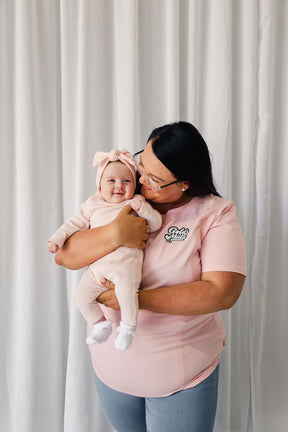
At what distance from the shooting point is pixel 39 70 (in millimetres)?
1830

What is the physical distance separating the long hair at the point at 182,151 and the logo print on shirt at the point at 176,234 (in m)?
0.16

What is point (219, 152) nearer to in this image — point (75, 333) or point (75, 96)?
point (75, 96)

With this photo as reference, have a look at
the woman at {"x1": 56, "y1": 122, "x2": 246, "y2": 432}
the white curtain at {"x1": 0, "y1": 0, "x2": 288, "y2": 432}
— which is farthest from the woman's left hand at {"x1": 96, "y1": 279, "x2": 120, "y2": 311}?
the white curtain at {"x1": 0, "y1": 0, "x2": 288, "y2": 432}

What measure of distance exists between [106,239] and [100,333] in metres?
0.32

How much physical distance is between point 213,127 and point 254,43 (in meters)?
0.44

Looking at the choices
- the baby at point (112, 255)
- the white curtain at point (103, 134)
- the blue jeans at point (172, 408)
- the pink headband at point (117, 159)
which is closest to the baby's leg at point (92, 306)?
the baby at point (112, 255)

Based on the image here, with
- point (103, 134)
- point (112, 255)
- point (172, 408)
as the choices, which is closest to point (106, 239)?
point (112, 255)

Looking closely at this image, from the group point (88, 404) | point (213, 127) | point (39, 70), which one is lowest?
point (88, 404)

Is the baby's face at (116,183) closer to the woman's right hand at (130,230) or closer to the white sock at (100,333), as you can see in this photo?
the woman's right hand at (130,230)

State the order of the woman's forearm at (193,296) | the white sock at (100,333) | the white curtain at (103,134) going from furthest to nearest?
the white curtain at (103,134) → the white sock at (100,333) → the woman's forearm at (193,296)

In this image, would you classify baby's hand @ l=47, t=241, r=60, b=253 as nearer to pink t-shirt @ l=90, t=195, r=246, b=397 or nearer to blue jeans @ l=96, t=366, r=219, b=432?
pink t-shirt @ l=90, t=195, r=246, b=397

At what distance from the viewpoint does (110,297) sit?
48.5 inches

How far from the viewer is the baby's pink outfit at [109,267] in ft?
3.84

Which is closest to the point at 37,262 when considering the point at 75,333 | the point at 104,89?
the point at 75,333
